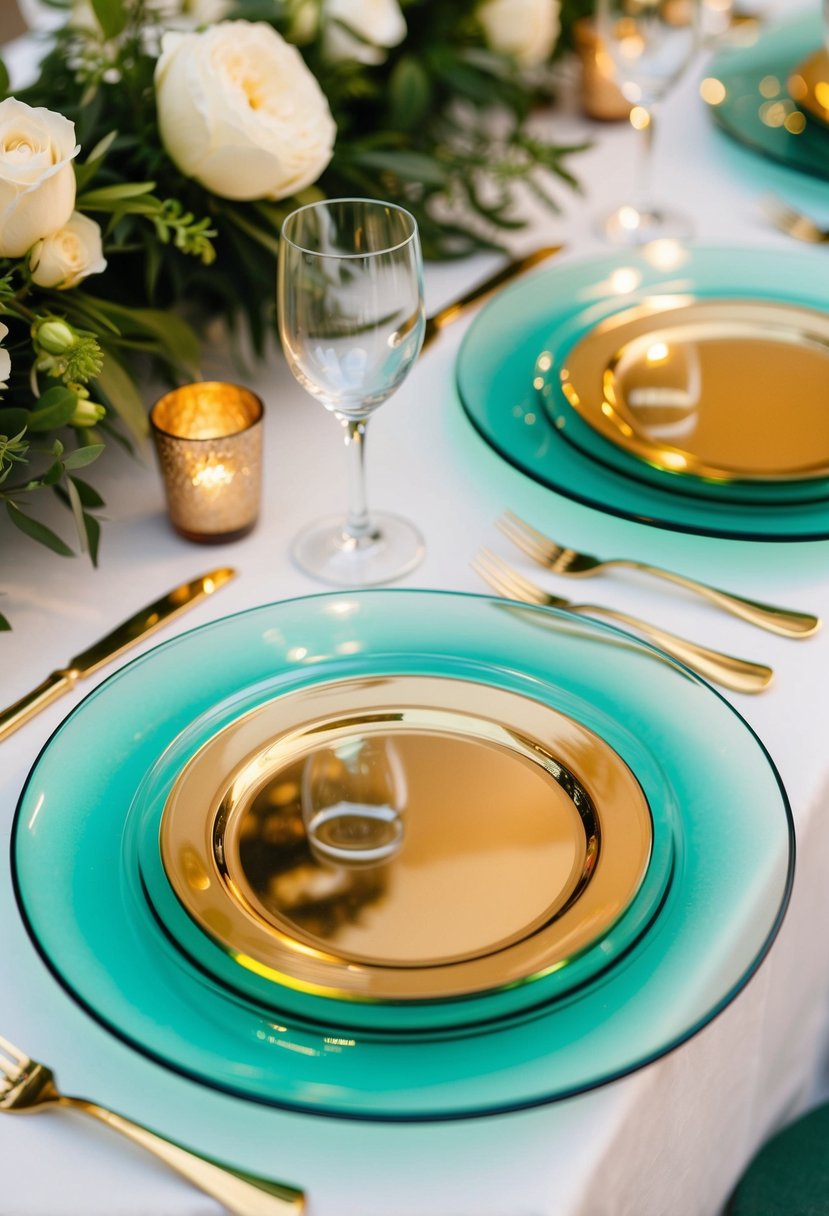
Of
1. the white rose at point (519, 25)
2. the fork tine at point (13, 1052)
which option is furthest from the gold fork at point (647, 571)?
the white rose at point (519, 25)

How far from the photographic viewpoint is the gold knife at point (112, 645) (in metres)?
0.79

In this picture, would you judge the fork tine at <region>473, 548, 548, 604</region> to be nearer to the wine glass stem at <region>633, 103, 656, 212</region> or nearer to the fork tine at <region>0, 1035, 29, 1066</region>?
the fork tine at <region>0, 1035, 29, 1066</region>

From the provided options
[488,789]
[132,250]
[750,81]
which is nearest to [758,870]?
[488,789]

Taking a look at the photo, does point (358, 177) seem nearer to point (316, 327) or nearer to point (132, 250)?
point (132, 250)

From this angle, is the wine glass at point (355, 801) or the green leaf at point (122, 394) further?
the green leaf at point (122, 394)

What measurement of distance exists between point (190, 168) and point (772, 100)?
77 cm

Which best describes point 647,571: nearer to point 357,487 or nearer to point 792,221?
point 357,487

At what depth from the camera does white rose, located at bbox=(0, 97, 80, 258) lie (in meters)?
0.76

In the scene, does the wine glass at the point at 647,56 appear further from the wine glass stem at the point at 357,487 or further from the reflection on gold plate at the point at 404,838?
the reflection on gold plate at the point at 404,838

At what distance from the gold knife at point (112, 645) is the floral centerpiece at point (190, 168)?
0.06m

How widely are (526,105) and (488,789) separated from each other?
2.93 feet

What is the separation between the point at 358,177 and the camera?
3.61 ft

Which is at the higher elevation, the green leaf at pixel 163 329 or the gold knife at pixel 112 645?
the green leaf at pixel 163 329

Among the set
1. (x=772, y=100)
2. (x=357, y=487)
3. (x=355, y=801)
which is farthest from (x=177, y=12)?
(x=355, y=801)
